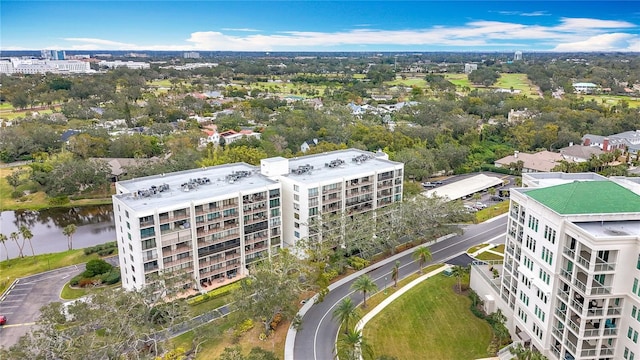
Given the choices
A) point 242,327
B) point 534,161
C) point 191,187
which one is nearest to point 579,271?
point 242,327

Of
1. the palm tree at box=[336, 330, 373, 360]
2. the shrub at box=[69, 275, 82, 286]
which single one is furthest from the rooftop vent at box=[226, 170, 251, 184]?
the palm tree at box=[336, 330, 373, 360]

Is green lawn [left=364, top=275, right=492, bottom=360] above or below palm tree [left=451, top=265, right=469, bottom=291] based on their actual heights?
below

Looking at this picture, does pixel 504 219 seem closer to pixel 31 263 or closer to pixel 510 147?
pixel 510 147

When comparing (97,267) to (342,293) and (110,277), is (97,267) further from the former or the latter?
(342,293)

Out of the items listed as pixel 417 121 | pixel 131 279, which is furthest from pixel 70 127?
pixel 417 121

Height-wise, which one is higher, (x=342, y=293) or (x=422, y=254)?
(x=422, y=254)

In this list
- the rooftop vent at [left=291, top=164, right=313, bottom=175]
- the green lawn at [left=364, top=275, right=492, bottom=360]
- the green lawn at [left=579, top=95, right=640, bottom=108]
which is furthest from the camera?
the green lawn at [left=579, top=95, right=640, bottom=108]

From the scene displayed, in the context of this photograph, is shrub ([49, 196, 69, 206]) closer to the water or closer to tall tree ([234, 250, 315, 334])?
the water
